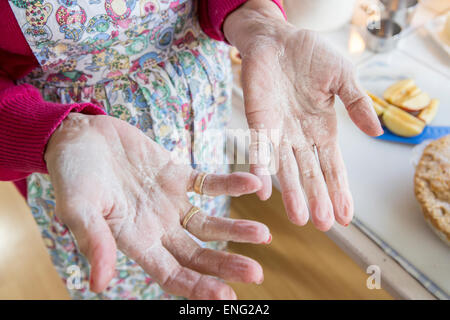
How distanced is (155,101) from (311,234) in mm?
739

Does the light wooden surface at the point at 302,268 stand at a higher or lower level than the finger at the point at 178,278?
lower

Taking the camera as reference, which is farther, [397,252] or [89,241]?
[397,252]

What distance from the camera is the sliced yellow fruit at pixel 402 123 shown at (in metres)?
0.80

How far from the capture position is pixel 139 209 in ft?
1.71

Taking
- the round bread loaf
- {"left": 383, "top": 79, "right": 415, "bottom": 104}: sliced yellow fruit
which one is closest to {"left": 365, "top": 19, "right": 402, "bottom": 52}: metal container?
{"left": 383, "top": 79, "right": 415, "bottom": 104}: sliced yellow fruit

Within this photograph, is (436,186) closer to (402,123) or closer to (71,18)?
(402,123)

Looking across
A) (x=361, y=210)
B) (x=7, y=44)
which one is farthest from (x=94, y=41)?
(x=361, y=210)

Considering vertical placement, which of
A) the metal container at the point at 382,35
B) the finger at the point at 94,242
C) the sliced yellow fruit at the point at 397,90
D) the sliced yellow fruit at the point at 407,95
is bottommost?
the sliced yellow fruit at the point at 407,95

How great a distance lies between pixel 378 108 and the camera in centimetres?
83

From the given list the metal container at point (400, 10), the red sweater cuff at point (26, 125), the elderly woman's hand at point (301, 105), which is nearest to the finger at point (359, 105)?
the elderly woman's hand at point (301, 105)

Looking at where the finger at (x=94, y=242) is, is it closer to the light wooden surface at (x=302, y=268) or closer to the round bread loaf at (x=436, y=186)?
the round bread loaf at (x=436, y=186)

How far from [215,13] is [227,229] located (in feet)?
1.24

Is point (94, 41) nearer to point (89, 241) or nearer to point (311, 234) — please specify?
point (89, 241)

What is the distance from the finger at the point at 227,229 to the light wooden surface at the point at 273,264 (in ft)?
2.20
